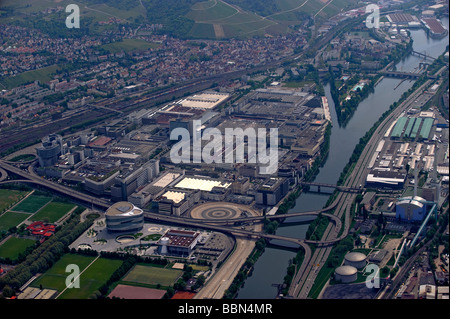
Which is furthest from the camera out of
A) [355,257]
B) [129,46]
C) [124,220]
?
[129,46]

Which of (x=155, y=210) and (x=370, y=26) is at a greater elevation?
(x=370, y=26)

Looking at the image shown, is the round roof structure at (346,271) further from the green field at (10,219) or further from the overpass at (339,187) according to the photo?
the green field at (10,219)

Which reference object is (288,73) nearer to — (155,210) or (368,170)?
(368,170)

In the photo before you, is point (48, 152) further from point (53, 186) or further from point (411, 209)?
point (411, 209)

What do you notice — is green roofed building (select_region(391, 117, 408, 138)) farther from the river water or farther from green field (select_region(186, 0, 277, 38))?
green field (select_region(186, 0, 277, 38))

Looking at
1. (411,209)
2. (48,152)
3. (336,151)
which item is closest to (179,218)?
(411,209)

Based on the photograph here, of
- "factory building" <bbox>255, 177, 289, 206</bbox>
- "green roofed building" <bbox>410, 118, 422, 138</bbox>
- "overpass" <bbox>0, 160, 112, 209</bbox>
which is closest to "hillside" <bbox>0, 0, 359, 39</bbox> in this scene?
"green roofed building" <bbox>410, 118, 422, 138</bbox>

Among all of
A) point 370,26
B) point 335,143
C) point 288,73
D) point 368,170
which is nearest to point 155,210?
point 368,170
